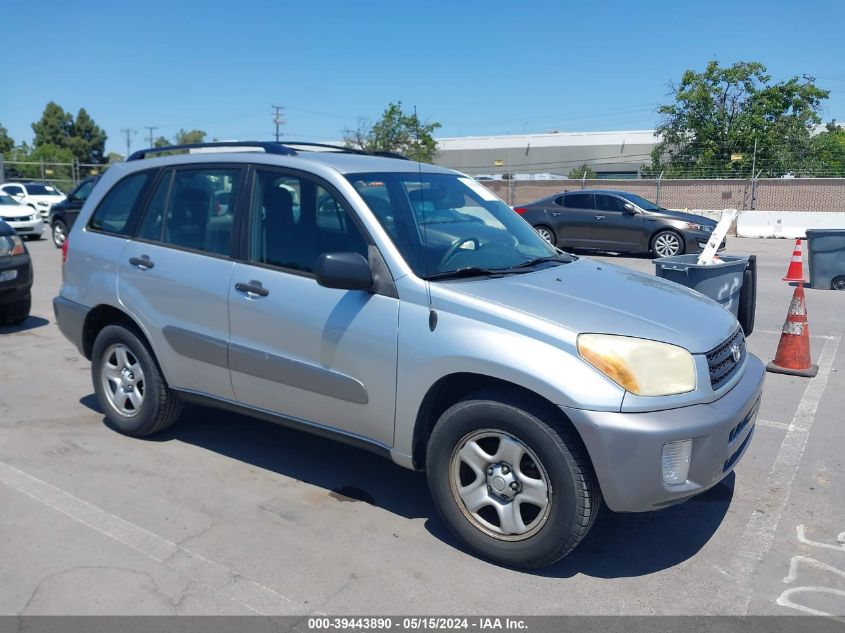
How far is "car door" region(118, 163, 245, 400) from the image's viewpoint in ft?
15.1

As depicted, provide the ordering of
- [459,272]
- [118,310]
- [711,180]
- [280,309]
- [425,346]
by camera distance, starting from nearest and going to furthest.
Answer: [425,346] → [459,272] → [280,309] → [118,310] → [711,180]

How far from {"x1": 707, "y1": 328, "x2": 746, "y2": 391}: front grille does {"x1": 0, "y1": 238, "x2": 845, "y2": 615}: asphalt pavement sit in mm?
880

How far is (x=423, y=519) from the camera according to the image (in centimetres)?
416

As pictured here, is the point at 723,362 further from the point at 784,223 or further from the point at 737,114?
the point at 737,114

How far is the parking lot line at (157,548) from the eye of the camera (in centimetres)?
336

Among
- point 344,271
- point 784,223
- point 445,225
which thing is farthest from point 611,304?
point 784,223

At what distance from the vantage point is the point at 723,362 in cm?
373

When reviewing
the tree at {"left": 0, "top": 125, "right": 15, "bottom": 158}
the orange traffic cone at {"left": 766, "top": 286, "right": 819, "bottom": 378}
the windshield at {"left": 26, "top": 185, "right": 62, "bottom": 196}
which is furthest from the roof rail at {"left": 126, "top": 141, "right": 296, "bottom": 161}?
the tree at {"left": 0, "top": 125, "right": 15, "bottom": 158}

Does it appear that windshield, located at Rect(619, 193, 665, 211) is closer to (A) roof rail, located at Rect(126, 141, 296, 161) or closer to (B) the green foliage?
(A) roof rail, located at Rect(126, 141, 296, 161)

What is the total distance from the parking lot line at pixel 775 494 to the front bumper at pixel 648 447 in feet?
1.70

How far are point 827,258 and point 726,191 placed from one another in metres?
20.5

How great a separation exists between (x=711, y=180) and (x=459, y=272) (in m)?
30.0

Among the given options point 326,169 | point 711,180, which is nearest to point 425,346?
point 326,169
